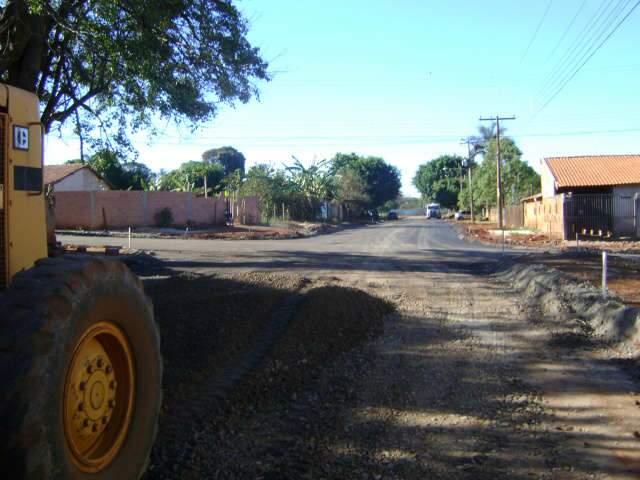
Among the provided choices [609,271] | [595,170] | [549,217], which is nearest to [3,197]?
[609,271]

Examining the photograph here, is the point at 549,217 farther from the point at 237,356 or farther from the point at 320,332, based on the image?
the point at 237,356

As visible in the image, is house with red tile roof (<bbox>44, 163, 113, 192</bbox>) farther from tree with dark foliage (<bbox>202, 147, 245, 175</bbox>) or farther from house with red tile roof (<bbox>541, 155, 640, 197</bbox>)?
tree with dark foliage (<bbox>202, 147, 245, 175</bbox>)

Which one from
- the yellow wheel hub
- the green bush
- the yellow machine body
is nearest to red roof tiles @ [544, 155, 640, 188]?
the green bush

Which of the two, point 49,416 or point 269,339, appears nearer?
point 49,416

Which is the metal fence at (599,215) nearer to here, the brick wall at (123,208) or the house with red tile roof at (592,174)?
the house with red tile roof at (592,174)

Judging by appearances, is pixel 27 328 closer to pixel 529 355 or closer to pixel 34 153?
pixel 34 153

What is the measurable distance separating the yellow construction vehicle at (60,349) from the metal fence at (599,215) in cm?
3239

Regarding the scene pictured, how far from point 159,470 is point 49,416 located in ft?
5.26

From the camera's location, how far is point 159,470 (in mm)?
4098

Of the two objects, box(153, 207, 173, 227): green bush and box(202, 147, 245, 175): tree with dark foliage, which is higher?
box(202, 147, 245, 175): tree with dark foliage

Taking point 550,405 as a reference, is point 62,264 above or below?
above

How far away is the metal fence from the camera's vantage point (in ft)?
108

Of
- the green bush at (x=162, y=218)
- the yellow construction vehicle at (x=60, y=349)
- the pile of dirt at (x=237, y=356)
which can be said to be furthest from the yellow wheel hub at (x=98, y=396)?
the green bush at (x=162, y=218)

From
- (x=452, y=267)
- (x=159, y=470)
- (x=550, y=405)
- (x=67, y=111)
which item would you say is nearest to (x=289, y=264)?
(x=452, y=267)
